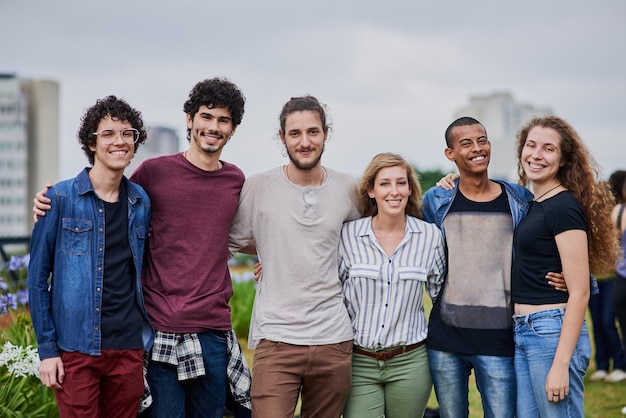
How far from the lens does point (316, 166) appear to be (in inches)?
155

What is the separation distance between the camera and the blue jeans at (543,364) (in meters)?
3.51

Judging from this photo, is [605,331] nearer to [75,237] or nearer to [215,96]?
[215,96]

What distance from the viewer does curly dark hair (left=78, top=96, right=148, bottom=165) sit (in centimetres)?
369

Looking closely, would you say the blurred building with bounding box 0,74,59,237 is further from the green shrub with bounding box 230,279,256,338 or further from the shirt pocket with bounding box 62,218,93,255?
the shirt pocket with bounding box 62,218,93,255

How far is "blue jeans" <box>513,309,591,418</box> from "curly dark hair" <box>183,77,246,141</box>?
1.95 m

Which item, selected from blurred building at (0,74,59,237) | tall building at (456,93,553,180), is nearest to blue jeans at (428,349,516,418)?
blurred building at (0,74,59,237)

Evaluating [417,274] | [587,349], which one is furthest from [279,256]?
[587,349]

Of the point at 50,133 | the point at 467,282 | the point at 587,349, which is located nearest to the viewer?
the point at 587,349

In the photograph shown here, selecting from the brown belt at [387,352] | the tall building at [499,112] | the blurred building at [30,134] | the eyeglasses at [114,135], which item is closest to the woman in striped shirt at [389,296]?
the brown belt at [387,352]

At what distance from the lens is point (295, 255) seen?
3828 millimetres

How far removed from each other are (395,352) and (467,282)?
544 mm

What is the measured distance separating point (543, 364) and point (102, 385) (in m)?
2.22

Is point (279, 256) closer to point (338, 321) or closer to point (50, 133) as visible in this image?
point (338, 321)

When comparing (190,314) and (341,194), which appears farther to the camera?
(341,194)
